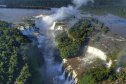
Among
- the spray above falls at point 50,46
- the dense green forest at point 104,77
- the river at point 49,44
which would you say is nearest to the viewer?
the dense green forest at point 104,77

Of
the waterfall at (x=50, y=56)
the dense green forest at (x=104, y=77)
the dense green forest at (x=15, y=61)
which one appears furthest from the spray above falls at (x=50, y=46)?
the dense green forest at (x=104, y=77)

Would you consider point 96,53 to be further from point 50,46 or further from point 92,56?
point 50,46

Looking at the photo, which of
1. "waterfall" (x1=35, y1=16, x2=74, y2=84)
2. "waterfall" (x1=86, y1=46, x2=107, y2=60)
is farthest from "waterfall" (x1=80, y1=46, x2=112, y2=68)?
"waterfall" (x1=35, y1=16, x2=74, y2=84)

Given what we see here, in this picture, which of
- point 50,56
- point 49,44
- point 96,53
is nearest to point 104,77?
point 96,53

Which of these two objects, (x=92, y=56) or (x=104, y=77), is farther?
(x=92, y=56)

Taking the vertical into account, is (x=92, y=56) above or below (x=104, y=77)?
above

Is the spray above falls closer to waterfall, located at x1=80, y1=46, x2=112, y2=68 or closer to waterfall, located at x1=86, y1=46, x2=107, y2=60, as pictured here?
waterfall, located at x1=80, y1=46, x2=112, y2=68

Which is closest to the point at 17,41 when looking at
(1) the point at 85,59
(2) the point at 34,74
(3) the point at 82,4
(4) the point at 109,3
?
(2) the point at 34,74

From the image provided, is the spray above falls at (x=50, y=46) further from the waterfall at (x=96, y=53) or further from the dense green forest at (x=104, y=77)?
the waterfall at (x=96, y=53)
